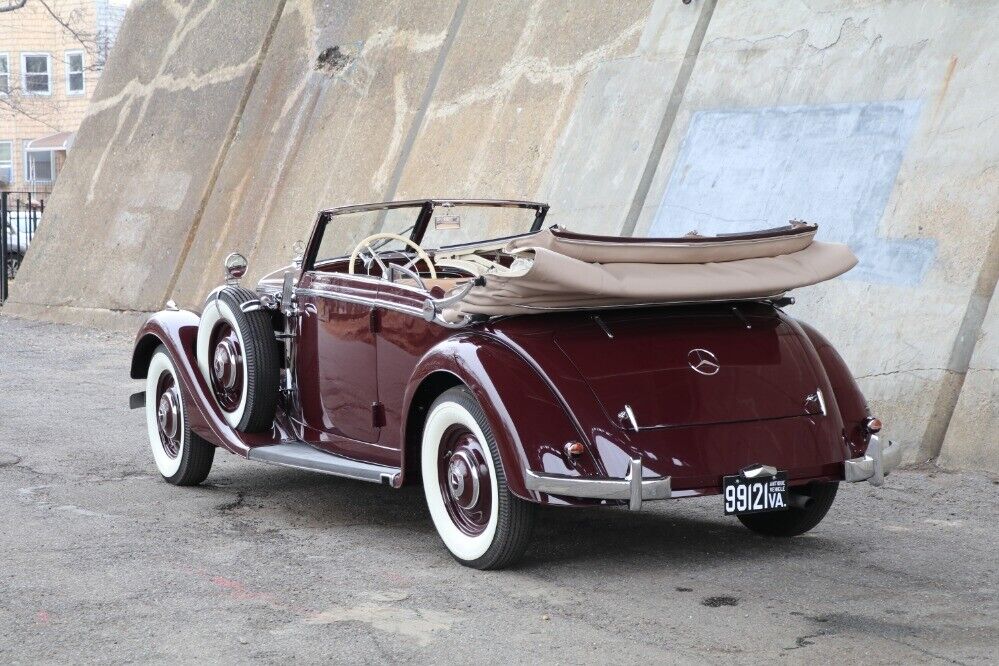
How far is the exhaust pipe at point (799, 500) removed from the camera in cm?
525

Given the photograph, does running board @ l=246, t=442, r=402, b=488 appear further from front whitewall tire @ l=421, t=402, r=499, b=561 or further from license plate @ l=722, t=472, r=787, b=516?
license plate @ l=722, t=472, r=787, b=516

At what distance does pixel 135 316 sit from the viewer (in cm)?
1476

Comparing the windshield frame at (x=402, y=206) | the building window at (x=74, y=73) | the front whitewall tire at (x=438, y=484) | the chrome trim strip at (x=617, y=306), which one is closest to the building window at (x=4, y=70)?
the building window at (x=74, y=73)

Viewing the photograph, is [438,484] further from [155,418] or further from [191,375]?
[155,418]

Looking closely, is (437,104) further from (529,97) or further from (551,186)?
(551,186)

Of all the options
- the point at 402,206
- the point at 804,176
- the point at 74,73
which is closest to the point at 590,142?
the point at 804,176

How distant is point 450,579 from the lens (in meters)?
4.68

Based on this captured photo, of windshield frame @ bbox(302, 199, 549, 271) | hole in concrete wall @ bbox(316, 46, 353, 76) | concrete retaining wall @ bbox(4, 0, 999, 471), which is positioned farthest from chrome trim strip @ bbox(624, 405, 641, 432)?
hole in concrete wall @ bbox(316, 46, 353, 76)

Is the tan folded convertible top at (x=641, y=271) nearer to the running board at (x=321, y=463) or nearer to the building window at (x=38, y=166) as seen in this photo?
the running board at (x=321, y=463)

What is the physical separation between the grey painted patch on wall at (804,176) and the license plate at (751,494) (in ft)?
10.1

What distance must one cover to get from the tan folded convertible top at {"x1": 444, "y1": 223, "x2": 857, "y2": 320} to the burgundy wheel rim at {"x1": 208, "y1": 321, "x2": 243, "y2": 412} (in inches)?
60.9

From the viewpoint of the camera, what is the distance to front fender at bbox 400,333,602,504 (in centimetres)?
448

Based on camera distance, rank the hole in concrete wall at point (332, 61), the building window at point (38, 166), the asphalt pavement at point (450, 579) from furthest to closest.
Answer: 1. the building window at point (38, 166)
2. the hole in concrete wall at point (332, 61)
3. the asphalt pavement at point (450, 579)

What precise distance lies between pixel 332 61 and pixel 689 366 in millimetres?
10390
